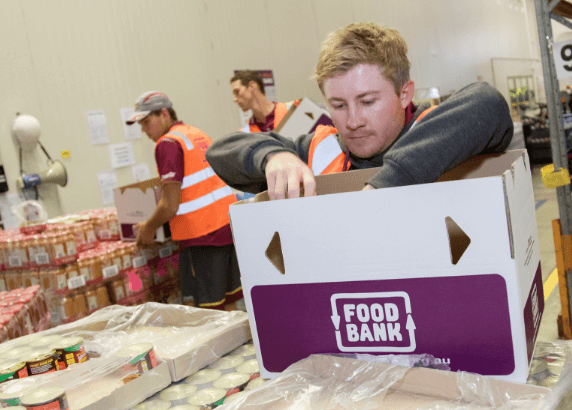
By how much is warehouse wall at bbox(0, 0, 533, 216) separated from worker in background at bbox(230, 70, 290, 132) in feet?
5.06

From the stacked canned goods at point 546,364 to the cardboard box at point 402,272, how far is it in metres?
0.06

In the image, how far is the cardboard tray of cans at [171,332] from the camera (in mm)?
1377

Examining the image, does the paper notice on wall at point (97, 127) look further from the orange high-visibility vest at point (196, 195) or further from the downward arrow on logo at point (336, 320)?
the downward arrow on logo at point (336, 320)

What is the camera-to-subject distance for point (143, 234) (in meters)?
3.90

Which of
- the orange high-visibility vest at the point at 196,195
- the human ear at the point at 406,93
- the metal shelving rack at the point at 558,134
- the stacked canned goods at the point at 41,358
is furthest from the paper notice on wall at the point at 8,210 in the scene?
the metal shelving rack at the point at 558,134

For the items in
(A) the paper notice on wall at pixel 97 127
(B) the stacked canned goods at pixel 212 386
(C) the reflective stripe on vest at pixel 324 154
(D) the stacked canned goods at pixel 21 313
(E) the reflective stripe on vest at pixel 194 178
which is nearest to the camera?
(B) the stacked canned goods at pixel 212 386

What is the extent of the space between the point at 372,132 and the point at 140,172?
4610mm

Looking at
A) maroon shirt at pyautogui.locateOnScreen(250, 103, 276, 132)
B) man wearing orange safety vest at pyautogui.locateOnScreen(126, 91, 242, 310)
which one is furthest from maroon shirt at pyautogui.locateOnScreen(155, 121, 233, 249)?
maroon shirt at pyautogui.locateOnScreen(250, 103, 276, 132)

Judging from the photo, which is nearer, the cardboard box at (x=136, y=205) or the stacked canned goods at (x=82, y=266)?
the stacked canned goods at (x=82, y=266)

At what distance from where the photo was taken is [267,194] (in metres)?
1.26

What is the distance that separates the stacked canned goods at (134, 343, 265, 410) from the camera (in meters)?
1.21

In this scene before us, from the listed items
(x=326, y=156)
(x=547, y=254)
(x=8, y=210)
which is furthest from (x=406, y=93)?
(x=547, y=254)

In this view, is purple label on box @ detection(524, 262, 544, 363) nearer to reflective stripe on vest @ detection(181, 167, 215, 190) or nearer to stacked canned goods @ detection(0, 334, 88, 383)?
stacked canned goods @ detection(0, 334, 88, 383)

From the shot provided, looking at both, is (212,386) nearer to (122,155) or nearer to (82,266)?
(82,266)
